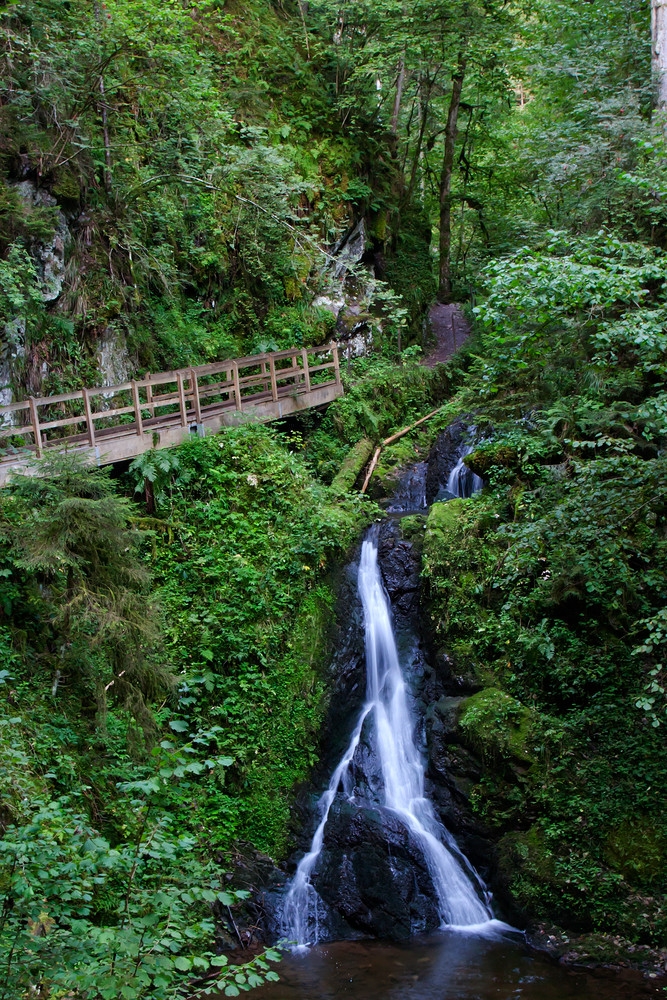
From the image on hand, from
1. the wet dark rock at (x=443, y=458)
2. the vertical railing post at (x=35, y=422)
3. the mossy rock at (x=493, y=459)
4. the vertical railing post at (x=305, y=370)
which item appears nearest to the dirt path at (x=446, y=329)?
the wet dark rock at (x=443, y=458)

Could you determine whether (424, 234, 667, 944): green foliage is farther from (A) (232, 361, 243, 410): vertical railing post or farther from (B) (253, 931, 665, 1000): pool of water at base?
(A) (232, 361, 243, 410): vertical railing post

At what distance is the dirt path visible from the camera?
20328 millimetres

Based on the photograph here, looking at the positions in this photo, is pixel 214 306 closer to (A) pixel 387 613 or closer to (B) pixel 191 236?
(B) pixel 191 236

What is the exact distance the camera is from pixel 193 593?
11.4 meters

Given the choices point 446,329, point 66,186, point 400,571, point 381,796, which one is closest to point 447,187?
point 446,329

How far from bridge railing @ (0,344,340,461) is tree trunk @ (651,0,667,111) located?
744cm

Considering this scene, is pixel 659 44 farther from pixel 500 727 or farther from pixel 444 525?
pixel 500 727

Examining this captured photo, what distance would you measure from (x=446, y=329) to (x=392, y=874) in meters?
15.4

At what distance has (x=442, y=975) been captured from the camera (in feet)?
26.9

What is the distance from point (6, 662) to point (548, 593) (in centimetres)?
708

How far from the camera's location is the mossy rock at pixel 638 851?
28.9ft

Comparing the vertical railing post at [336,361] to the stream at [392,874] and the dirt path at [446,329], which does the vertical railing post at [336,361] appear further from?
the stream at [392,874]

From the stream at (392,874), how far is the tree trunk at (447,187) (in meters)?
11.9

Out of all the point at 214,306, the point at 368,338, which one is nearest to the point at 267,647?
the point at 214,306
